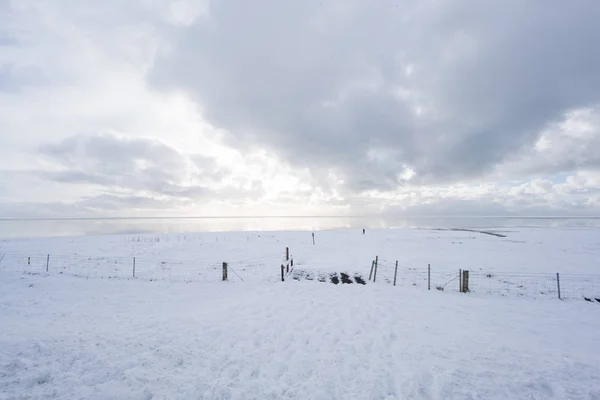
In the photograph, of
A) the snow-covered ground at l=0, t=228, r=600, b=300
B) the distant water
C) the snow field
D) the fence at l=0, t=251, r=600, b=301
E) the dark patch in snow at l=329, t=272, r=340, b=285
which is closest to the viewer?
the snow field

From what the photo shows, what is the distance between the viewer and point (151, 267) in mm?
21266

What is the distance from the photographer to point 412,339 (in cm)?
936

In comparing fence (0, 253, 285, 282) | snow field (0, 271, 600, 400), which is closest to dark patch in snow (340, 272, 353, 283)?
snow field (0, 271, 600, 400)

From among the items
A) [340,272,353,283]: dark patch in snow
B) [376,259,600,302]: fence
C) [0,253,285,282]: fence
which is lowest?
[376,259,600,302]: fence

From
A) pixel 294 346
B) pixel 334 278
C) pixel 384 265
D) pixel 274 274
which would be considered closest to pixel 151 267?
pixel 274 274

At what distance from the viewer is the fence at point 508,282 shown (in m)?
15.9

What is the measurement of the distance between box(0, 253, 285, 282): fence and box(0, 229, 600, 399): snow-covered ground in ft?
0.96

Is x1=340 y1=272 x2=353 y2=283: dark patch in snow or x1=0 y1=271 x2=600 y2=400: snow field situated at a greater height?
x1=340 y1=272 x2=353 y2=283: dark patch in snow

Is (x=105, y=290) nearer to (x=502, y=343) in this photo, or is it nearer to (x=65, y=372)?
(x=65, y=372)

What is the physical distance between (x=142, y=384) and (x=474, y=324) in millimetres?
11786

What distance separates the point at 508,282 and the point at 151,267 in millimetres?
25522

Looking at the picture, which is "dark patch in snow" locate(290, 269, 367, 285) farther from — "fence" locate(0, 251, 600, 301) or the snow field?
the snow field

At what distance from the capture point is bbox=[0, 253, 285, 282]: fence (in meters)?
18.6

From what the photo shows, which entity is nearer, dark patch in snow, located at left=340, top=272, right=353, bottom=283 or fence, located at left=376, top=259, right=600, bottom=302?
fence, located at left=376, top=259, right=600, bottom=302
